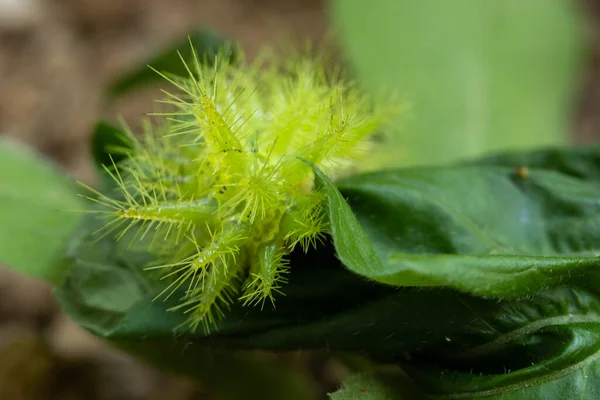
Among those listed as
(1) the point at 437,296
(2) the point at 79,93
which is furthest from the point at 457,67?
(2) the point at 79,93

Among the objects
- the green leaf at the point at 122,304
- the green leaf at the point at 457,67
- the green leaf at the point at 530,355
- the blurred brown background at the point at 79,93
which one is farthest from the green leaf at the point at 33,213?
the green leaf at the point at 457,67

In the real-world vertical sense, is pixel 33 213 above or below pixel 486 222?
above

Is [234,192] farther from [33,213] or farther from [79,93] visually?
[79,93]

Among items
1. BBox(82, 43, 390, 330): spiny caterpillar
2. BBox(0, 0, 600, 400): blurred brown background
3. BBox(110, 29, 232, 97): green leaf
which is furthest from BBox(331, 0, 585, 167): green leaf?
BBox(82, 43, 390, 330): spiny caterpillar

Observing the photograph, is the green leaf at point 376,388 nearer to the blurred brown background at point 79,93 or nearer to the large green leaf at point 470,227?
the large green leaf at point 470,227

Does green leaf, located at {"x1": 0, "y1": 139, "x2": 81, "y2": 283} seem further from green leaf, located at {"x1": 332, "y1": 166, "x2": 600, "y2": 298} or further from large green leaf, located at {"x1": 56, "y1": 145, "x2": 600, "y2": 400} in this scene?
green leaf, located at {"x1": 332, "y1": 166, "x2": 600, "y2": 298}

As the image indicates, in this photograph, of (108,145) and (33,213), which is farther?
(33,213)

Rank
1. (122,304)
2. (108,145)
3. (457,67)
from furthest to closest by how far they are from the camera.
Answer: (457,67) < (108,145) < (122,304)
